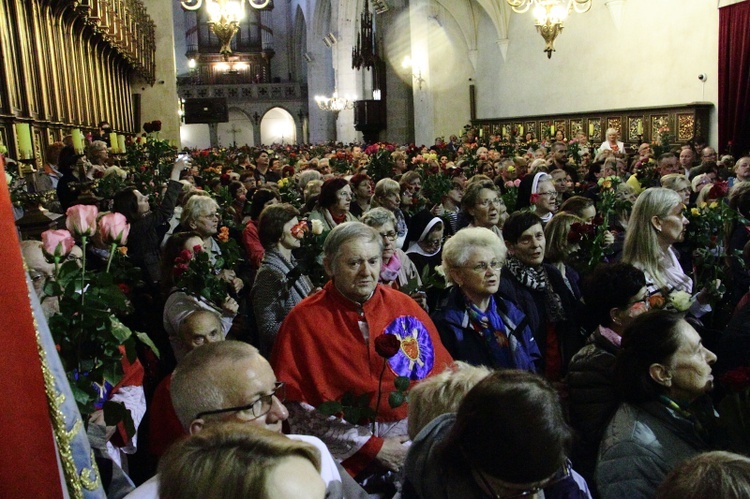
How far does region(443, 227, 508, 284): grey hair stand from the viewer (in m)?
3.13

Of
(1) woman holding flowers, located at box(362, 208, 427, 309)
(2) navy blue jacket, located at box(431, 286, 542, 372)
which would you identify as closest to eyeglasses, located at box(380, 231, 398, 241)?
(1) woman holding flowers, located at box(362, 208, 427, 309)

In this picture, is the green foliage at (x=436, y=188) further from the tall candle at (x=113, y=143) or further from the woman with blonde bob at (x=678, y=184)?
the tall candle at (x=113, y=143)

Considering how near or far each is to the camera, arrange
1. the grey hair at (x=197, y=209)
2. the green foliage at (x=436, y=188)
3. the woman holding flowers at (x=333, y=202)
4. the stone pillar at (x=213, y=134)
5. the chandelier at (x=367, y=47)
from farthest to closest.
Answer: the stone pillar at (x=213, y=134) → the chandelier at (x=367, y=47) → the green foliage at (x=436, y=188) → the woman holding flowers at (x=333, y=202) → the grey hair at (x=197, y=209)

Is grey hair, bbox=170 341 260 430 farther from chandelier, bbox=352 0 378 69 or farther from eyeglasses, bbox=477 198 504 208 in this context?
chandelier, bbox=352 0 378 69

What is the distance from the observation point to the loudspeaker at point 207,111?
2156 centimetres

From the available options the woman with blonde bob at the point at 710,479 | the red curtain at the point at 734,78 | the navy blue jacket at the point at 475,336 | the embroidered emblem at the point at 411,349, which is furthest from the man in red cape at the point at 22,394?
the red curtain at the point at 734,78

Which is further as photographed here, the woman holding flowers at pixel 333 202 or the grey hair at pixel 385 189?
the grey hair at pixel 385 189

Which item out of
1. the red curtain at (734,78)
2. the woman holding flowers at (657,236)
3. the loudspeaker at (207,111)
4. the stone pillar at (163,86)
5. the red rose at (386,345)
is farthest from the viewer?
the loudspeaker at (207,111)

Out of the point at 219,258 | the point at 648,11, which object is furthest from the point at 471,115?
the point at 219,258

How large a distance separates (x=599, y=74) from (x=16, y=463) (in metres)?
16.0

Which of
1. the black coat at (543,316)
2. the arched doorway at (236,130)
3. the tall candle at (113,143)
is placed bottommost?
the black coat at (543,316)

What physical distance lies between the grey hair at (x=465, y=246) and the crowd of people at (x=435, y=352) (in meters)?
0.01

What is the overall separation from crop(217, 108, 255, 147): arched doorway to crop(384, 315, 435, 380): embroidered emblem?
136 ft

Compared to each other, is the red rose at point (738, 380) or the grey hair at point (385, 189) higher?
the grey hair at point (385, 189)
